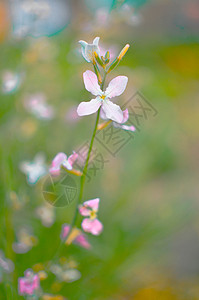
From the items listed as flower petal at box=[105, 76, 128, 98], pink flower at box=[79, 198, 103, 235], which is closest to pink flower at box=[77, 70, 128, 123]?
flower petal at box=[105, 76, 128, 98]

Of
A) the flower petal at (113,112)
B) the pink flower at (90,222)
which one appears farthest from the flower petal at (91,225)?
the flower petal at (113,112)

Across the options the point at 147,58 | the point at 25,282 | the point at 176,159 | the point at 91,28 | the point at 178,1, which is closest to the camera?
the point at 25,282

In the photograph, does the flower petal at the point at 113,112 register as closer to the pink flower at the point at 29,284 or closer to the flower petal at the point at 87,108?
the flower petal at the point at 87,108

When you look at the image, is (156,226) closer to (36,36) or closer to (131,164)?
(131,164)

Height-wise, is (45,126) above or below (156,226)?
above

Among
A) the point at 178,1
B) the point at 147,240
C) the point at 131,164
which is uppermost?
the point at 178,1

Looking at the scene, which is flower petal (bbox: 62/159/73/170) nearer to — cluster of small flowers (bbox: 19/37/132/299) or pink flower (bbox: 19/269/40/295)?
cluster of small flowers (bbox: 19/37/132/299)

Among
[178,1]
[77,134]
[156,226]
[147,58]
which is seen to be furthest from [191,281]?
[178,1]
